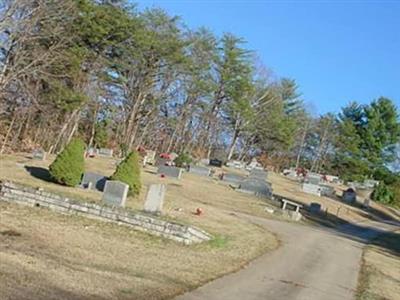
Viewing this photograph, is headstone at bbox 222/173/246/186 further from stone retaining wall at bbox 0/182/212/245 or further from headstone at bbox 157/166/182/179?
stone retaining wall at bbox 0/182/212/245

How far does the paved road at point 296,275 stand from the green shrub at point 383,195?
41.9 meters

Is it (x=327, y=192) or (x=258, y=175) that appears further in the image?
(x=327, y=192)

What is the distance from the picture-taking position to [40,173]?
26.3 metres

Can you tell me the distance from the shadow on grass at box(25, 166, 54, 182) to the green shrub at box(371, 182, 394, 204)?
136 ft

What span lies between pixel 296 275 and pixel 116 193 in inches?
273

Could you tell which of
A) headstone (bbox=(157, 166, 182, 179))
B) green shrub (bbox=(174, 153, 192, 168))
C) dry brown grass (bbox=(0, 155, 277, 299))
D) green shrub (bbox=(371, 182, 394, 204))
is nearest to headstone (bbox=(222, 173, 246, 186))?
green shrub (bbox=(174, 153, 192, 168))

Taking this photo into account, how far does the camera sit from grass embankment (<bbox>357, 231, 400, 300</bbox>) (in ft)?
42.2

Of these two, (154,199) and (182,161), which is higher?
(182,161)

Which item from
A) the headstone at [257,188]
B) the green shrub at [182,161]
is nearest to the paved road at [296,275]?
the headstone at [257,188]

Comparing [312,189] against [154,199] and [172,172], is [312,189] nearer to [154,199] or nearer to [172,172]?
[172,172]

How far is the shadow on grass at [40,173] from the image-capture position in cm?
2474

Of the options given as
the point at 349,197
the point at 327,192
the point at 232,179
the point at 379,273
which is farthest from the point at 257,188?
the point at 379,273

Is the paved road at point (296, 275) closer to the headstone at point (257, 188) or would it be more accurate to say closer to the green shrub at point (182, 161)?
the headstone at point (257, 188)

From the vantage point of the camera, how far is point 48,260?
32.2ft
